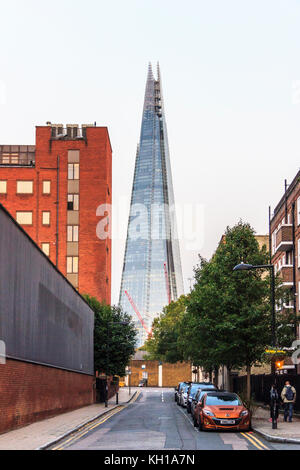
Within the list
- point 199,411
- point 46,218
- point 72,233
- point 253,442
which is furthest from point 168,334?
point 253,442

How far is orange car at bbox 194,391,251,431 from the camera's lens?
26188 mm

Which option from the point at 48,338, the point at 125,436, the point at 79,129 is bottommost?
the point at 125,436

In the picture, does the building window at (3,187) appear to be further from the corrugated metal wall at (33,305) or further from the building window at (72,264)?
the corrugated metal wall at (33,305)

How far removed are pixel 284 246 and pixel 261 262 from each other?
906cm

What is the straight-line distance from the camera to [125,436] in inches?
921

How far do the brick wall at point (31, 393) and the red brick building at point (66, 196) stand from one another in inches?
1426

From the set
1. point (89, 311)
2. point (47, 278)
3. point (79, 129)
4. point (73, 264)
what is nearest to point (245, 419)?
point (47, 278)

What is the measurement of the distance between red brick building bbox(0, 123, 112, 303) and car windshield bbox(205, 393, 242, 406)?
174 feet

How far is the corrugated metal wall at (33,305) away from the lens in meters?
25.4

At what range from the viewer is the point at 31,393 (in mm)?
29891

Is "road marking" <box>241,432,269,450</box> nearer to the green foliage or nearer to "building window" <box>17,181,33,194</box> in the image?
the green foliage

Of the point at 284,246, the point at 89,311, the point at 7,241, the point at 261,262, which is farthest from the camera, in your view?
the point at 89,311

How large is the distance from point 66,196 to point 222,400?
5760cm

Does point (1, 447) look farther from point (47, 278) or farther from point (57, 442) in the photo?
point (47, 278)
